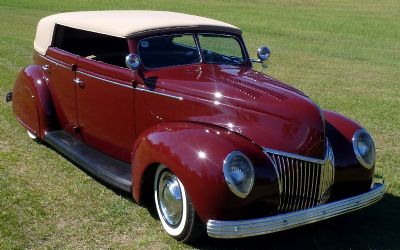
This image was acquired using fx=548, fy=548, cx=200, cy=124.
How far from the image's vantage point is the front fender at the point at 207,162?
379cm

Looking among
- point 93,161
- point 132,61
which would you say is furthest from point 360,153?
point 93,161

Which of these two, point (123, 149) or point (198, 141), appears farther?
point (123, 149)

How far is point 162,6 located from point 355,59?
14.1 m

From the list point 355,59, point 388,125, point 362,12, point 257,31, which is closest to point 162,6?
point 257,31

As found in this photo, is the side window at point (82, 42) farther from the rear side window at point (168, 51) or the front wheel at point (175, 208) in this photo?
the front wheel at point (175, 208)

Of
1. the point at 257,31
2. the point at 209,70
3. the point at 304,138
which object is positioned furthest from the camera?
the point at 257,31

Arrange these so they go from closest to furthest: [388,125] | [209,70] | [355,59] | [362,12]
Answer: [209,70]
[388,125]
[355,59]
[362,12]

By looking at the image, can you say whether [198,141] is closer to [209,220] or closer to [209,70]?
[209,220]

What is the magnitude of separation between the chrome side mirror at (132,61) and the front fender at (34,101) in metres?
1.84

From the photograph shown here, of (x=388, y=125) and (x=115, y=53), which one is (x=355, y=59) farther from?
(x=115, y=53)

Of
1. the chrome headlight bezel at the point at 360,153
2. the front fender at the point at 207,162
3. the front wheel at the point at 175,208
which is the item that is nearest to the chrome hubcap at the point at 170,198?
the front wheel at the point at 175,208

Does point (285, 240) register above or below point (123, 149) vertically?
below

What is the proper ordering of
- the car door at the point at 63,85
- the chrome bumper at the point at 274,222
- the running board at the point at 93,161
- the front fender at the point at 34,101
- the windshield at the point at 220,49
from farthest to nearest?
1. the front fender at the point at 34,101
2. the car door at the point at 63,85
3. the windshield at the point at 220,49
4. the running board at the point at 93,161
5. the chrome bumper at the point at 274,222

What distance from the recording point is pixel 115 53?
608 cm
